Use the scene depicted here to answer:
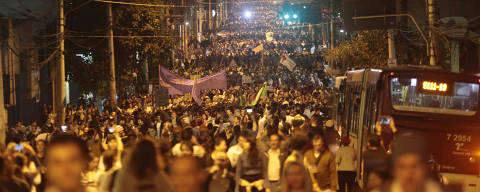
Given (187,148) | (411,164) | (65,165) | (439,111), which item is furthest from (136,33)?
(411,164)

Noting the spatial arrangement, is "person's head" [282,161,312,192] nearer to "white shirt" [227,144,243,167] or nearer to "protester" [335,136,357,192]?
"white shirt" [227,144,243,167]

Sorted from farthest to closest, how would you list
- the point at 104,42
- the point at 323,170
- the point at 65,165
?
the point at 104,42, the point at 323,170, the point at 65,165

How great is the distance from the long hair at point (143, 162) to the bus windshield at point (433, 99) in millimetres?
7802

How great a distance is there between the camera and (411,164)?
466 cm

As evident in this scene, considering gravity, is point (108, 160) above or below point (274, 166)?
above

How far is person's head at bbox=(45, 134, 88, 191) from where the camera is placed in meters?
5.12

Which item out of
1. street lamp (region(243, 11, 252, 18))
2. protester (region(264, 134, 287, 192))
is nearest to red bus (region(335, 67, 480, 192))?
protester (region(264, 134, 287, 192))

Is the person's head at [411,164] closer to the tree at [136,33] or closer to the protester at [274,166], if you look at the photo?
the protester at [274,166]

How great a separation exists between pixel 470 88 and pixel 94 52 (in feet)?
71.6

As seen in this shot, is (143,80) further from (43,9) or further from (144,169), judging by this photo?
(144,169)

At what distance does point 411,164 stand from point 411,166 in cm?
1

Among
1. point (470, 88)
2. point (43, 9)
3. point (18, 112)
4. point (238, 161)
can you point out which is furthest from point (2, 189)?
point (43, 9)

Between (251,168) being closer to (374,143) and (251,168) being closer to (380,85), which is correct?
(374,143)

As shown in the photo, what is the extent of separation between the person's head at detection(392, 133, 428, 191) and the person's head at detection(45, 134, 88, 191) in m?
2.35
